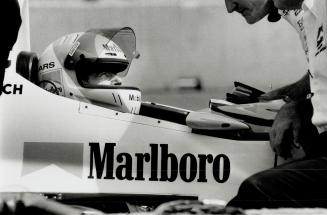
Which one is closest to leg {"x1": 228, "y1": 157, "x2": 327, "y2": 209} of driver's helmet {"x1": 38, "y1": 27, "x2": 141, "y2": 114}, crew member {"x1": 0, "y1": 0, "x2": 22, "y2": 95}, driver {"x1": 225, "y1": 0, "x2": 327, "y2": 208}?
driver {"x1": 225, "y1": 0, "x2": 327, "y2": 208}

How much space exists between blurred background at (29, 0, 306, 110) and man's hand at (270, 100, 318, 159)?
5.1 inches

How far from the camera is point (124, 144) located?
314cm

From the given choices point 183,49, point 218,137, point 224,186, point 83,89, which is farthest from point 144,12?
point 224,186

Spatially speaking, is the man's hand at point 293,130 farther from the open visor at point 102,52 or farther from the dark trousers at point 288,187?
the open visor at point 102,52

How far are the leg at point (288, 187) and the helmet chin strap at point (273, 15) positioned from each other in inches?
25.0

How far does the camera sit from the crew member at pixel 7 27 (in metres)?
3.17

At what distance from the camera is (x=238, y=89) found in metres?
3.14

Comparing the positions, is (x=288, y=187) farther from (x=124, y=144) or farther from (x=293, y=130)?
(x=124, y=144)

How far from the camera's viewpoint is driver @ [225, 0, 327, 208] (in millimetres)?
3158

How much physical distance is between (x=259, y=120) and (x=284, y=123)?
111 mm

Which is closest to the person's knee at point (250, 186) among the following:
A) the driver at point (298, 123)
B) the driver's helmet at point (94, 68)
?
the driver at point (298, 123)

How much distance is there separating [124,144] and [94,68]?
0.39 meters

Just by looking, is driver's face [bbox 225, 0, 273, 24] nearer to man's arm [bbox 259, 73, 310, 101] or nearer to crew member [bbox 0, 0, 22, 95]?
man's arm [bbox 259, 73, 310, 101]

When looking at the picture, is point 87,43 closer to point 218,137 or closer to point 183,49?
point 183,49
